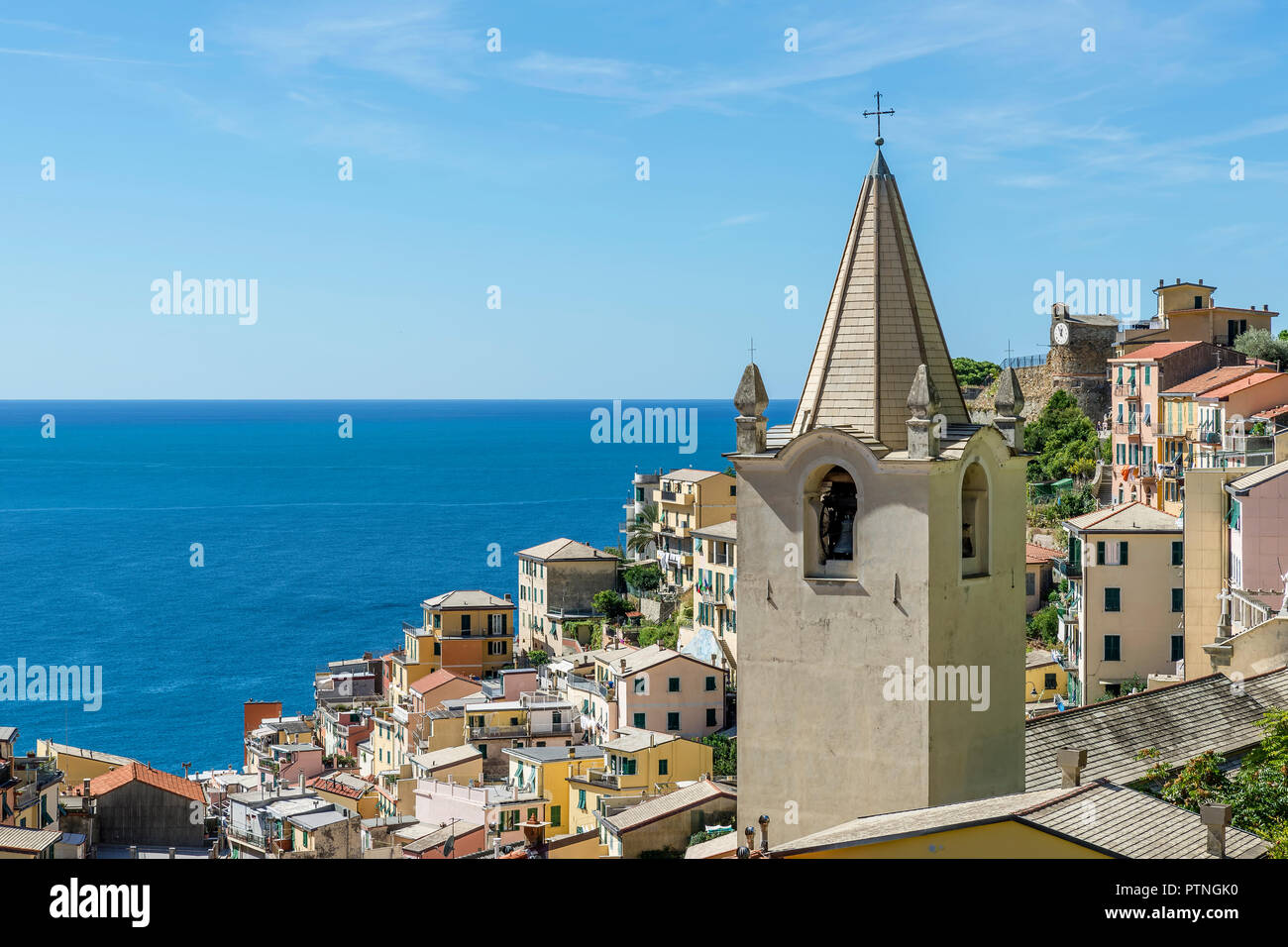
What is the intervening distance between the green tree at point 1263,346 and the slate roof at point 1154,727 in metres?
41.9

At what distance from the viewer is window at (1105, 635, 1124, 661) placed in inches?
1618

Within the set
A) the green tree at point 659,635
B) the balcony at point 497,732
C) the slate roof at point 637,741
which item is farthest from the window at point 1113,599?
the green tree at point 659,635

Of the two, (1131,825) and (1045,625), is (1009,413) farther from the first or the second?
(1045,625)

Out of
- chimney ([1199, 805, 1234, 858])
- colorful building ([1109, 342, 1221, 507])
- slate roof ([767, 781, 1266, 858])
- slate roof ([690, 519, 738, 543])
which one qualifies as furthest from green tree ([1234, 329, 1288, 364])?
chimney ([1199, 805, 1234, 858])

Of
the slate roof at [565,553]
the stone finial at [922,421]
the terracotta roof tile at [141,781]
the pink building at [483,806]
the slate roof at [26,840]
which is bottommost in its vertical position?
the pink building at [483,806]

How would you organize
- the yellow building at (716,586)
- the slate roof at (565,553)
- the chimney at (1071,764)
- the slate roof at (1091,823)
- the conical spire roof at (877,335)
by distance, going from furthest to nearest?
1. the slate roof at (565,553)
2. the yellow building at (716,586)
3. the conical spire roof at (877,335)
4. the chimney at (1071,764)
5. the slate roof at (1091,823)

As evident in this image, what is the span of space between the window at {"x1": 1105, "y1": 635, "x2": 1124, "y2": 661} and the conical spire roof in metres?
28.8

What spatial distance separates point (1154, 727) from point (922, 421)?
20.0 feet

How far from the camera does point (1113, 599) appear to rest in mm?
41219

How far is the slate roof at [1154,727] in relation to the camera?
50.8 feet

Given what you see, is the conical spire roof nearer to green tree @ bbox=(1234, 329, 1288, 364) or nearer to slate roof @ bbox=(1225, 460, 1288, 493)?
slate roof @ bbox=(1225, 460, 1288, 493)

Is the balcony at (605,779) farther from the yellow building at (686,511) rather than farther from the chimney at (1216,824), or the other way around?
the chimney at (1216,824)

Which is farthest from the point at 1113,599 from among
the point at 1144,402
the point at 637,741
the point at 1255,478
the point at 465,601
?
the point at 465,601
